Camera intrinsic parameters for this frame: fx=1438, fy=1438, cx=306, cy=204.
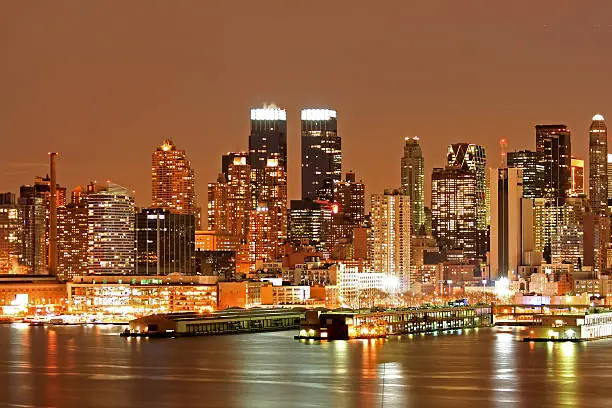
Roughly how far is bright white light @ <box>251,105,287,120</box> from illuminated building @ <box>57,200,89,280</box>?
1518 inches

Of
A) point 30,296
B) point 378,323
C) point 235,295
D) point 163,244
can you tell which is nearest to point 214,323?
point 378,323

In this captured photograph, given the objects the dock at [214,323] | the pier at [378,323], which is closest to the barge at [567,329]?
the pier at [378,323]

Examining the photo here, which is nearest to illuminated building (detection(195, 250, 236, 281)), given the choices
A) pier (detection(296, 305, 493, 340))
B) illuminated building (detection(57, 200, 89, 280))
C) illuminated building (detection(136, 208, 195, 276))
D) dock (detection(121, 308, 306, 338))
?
illuminated building (detection(136, 208, 195, 276))

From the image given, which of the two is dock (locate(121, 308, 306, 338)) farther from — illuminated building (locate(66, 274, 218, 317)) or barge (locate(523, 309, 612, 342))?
barge (locate(523, 309, 612, 342))

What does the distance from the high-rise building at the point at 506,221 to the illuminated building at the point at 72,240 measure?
40591 millimetres

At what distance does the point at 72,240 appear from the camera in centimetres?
14038

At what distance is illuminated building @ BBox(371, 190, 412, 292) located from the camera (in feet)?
470

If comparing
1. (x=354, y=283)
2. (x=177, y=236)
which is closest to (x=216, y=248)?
(x=177, y=236)

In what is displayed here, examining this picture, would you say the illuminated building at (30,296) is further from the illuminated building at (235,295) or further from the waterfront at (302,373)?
the waterfront at (302,373)

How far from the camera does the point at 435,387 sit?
47.3m

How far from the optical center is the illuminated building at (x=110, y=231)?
137 meters

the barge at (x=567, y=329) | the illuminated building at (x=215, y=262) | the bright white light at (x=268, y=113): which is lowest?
the barge at (x=567, y=329)

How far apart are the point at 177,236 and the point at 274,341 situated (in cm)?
6772

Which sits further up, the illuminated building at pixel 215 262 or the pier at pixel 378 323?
the illuminated building at pixel 215 262
